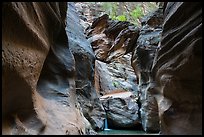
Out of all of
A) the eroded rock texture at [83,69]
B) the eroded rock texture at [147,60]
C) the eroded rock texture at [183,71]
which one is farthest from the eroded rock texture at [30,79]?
the eroded rock texture at [147,60]

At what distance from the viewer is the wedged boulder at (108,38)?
73.2ft

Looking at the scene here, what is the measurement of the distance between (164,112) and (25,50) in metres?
3.29

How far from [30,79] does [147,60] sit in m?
10.6

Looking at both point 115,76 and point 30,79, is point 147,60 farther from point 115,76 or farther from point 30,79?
point 30,79

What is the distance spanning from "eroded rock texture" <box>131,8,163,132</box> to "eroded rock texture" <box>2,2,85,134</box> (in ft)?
23.6

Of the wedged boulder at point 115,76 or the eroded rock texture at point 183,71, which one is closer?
the eroded rock texture at point 183,71

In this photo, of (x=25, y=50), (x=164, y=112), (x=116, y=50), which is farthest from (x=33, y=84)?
(x=116, y=50)

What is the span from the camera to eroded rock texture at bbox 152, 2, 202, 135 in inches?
179

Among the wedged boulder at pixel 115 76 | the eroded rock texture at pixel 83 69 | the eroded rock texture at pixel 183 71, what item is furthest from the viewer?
the wedged boulder at pixel 115 76

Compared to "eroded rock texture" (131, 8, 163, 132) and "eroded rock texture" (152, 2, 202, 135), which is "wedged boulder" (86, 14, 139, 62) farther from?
"eroded rock texture" (152, 2, 202, 135)

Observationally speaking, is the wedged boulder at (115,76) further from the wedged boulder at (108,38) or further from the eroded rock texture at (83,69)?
the eroded rock texture at (83,69)

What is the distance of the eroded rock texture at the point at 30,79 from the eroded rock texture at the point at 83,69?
18.4 ft

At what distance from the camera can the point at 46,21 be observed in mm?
5598

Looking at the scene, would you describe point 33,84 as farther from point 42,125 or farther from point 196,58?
point 196,58
